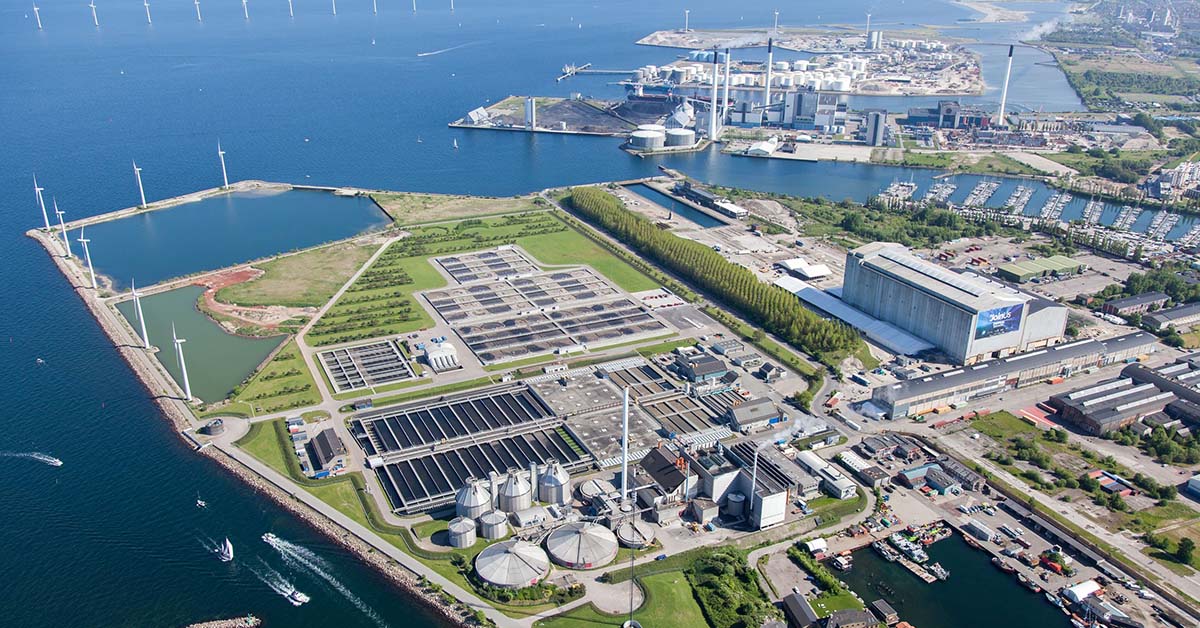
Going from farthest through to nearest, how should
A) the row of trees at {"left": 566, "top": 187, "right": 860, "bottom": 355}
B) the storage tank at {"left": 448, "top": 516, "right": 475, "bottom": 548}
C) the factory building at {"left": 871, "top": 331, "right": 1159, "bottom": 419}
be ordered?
the row of trees at {"left": 566, "top": 187, "right": 860, "bottom": 355}
the factory building at {"left": 871, "top": 331, "right": 1159, "bottom": 419}
the storage tank at {"left": 448, "top": 516, "right": 475, "bottom": 548}

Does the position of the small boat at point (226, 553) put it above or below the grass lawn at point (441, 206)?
below

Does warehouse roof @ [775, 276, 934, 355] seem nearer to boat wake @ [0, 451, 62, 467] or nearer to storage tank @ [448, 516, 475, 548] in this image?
storage tank @ [448, 516, 475, 548]

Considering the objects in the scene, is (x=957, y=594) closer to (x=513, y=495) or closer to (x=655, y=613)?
(x=655, y=613)

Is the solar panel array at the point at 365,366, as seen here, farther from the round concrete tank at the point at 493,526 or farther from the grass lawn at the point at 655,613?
the grass lawn at the point at 655,613

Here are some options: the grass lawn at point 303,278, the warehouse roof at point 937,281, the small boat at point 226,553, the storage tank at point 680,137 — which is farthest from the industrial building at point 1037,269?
the small boat at point 226,553

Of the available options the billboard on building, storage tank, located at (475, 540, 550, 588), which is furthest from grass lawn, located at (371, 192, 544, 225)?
storage tank, located at (475, 540, 550, 588)

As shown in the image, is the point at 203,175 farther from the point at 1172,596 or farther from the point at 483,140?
the point at 1172,596
